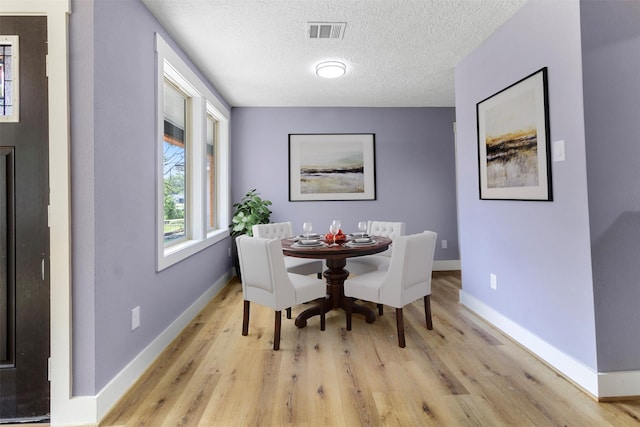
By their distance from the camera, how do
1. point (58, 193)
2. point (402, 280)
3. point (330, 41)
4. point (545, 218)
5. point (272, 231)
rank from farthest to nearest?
point (272, 231)
point (330, 41)
point (402, 280)
point (545, 218)
point (58, 193)

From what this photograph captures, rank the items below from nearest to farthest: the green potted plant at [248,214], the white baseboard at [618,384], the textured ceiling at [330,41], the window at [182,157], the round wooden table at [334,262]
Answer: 1. the white baseboard at [618,384]
2. the textured ceiling at [330,41]
3. the window at [182,157]
4. the round wooden table at [334,262]
5. the green potted plant at [248,214]

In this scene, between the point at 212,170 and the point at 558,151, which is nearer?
the point at 558,151

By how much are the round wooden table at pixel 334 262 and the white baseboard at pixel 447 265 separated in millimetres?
2207

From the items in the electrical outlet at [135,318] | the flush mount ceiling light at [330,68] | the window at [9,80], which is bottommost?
the electrical outlet at [135,318]

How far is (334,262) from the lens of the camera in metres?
2.88

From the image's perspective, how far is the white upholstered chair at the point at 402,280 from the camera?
88.1 inches

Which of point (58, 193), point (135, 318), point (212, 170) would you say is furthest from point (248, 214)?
point (58, 193)

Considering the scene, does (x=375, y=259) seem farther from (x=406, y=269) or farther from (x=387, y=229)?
(x=406, y=269)

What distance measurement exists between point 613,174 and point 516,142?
2.26 ft

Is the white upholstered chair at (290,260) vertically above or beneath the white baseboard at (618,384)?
above

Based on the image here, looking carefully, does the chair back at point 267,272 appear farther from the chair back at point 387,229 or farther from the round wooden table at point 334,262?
the chair back at point 387,229

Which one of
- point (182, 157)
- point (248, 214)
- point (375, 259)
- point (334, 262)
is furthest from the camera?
point (248, 214)

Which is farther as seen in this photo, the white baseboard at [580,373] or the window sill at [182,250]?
the window sill at [182,250]

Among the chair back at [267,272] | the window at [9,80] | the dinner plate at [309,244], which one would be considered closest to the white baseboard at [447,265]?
the dinner plate at [309,244]
